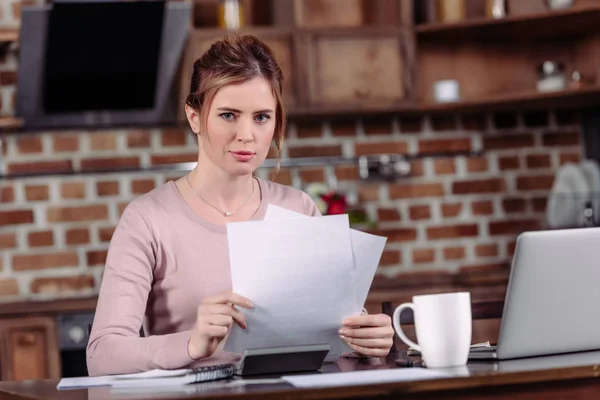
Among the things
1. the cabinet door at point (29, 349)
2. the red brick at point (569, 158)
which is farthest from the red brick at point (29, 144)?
the red brick at point (569, 158)

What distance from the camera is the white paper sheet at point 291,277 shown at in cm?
140

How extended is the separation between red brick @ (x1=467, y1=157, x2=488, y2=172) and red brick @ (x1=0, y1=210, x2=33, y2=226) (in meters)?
1.66

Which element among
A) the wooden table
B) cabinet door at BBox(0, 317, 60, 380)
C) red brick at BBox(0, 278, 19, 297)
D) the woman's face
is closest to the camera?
the wooden table

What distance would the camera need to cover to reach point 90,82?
3.52 meters

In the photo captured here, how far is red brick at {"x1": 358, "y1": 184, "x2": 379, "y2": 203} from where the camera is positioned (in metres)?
3.77

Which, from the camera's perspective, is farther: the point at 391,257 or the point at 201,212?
the point at 391,257

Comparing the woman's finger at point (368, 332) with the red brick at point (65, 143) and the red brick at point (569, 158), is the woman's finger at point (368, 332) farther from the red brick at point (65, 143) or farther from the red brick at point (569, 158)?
the red brick at point (569, 158)

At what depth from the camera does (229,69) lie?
179 cm

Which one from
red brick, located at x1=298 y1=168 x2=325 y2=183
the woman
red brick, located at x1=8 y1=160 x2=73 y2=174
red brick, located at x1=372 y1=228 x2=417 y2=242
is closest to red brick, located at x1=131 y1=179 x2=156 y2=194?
red brick, located at x1=8 y1=160 x2=73 y2=174

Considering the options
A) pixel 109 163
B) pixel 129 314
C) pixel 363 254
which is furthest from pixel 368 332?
pixel 109 163

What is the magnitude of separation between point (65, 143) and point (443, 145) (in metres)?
1.43

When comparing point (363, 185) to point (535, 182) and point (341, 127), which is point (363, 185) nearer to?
point (341, 127)

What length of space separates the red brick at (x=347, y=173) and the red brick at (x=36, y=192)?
107 centimetres

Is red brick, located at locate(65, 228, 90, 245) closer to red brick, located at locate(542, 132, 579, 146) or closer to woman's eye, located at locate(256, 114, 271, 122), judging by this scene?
red brick, located at locate(542, 132, 579, 146)
